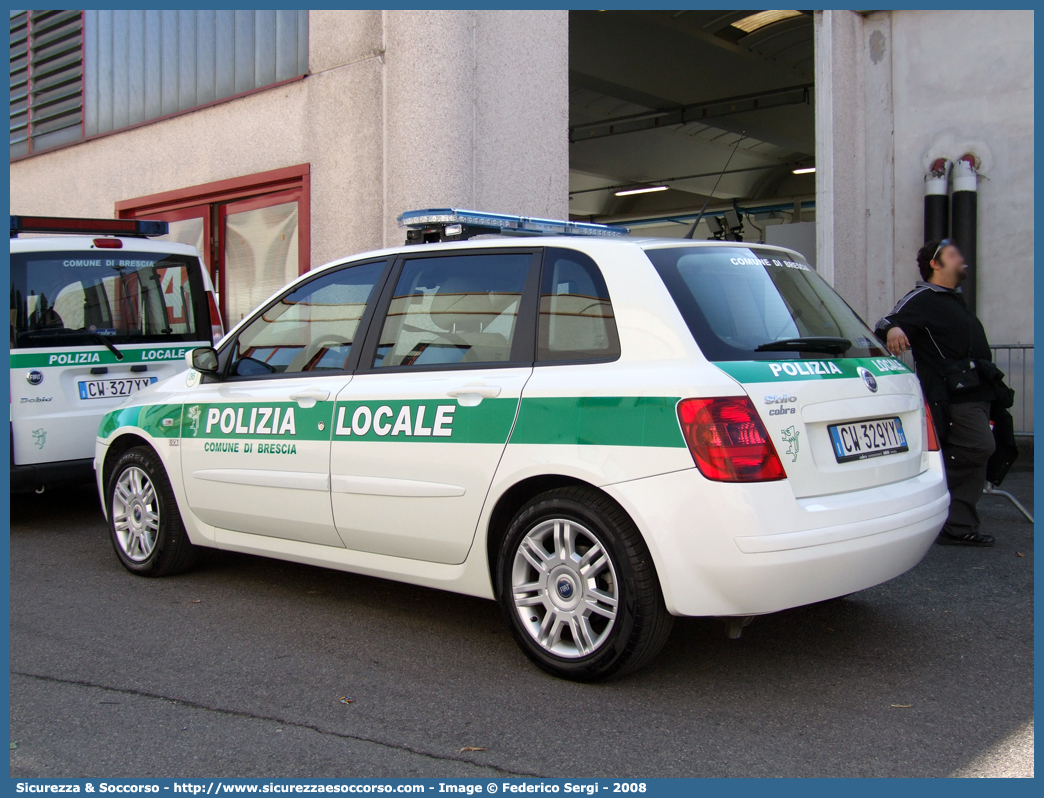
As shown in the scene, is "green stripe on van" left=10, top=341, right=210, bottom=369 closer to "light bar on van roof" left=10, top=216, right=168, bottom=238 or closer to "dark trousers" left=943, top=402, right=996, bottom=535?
"light bar on van roof" left=10, top=216, right=168, bottom=238

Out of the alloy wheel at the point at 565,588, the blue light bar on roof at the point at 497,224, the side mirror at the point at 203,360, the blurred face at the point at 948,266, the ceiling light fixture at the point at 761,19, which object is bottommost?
the alloy wheel at the point at 565,588

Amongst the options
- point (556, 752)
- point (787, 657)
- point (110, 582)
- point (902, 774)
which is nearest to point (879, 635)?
point (787, 657)

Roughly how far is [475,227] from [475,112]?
3.68 meters

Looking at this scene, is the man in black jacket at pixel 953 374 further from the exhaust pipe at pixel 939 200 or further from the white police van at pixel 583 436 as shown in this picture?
the exhaust pipe at pixel 939 200

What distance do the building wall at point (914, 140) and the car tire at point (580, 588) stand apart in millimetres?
7424

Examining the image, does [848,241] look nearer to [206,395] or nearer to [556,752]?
[206,395]

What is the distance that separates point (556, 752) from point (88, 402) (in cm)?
482

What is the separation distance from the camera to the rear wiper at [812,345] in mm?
3561

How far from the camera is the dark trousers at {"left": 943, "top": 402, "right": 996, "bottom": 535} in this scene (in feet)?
19.1

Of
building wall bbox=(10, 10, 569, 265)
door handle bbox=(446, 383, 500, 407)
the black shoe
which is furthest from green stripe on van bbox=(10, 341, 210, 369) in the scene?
the black shoe

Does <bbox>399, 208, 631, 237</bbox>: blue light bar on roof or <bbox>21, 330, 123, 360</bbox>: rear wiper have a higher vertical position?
<bbox>399, 208, 631, 237</bbox>: blue light bar on roof

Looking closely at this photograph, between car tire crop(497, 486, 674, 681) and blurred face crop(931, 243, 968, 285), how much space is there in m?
3.48

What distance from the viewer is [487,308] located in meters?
4.06

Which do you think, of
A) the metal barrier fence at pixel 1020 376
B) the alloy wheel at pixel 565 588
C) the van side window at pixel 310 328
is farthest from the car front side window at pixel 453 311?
the metal barrier fence at pixel 1020 376
